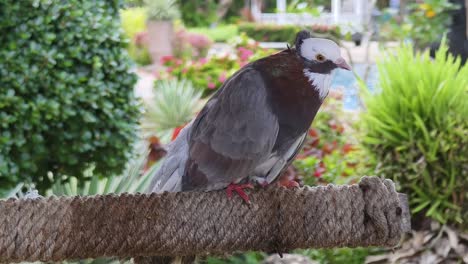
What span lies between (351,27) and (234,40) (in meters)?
2.25

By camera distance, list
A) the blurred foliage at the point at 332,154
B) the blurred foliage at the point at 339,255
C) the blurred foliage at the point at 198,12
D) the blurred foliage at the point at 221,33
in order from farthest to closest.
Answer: the blurred foliage at the point at 198,12 < the blurred foliage at the point at 221,33 < the blurred foliage at the point at 332,154 < the blurred foliage at the point at 339,255

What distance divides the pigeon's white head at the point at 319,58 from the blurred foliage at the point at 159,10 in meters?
9.84

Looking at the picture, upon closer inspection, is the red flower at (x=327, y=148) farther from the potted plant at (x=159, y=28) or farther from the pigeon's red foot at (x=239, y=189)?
the potted plant at (x=159, y=28)

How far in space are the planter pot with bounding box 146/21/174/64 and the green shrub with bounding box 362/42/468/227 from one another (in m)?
7.61

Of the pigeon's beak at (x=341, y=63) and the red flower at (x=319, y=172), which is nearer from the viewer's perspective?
the pigeon's beak at (x=341, y=63)

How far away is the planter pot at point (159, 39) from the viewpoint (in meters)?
10.1

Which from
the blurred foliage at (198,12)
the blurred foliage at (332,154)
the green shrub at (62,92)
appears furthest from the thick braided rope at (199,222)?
the blurred foliage at (198,12)

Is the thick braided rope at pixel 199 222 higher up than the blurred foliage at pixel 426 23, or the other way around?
the thick braided rope at pixel 199 222

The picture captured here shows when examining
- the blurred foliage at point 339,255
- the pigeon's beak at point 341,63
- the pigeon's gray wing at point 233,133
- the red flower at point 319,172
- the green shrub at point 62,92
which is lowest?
the blurred foliage at point 339,255

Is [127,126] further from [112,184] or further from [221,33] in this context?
[221,33]

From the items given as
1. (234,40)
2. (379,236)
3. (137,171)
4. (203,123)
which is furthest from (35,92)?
(234,40)

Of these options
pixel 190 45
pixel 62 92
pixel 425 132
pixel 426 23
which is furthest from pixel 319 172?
pixel 190 45

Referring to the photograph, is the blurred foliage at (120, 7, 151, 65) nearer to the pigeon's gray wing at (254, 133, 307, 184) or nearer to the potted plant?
the potted plant

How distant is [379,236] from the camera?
39.1 inches
